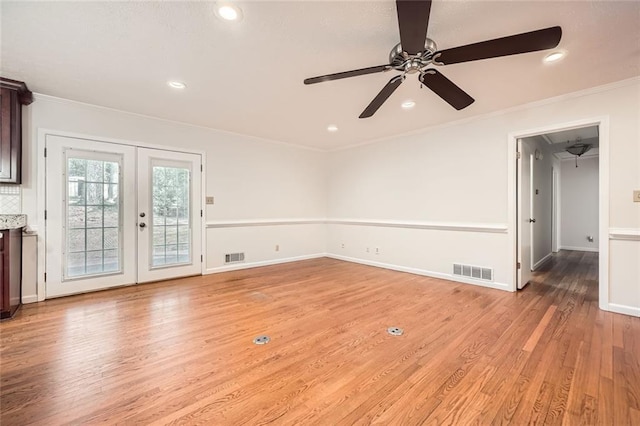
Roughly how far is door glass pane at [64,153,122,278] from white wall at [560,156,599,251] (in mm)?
10357

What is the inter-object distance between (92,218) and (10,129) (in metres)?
1.28

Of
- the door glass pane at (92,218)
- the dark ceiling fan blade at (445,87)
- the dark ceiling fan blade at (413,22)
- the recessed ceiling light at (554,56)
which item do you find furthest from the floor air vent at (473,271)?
the door glass pane at (92,218)

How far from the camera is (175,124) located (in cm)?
433

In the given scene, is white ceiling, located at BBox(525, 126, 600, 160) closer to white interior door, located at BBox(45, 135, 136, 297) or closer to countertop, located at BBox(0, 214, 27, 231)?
white interior door, located at BBox(45, 135, 136, 297)

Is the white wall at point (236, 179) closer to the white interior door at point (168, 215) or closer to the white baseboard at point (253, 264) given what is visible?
the white baseboard at point (253, 264)

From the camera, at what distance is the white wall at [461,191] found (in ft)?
9.59

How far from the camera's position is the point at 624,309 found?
2.90 m

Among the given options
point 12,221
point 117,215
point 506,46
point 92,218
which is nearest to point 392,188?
point 506,46

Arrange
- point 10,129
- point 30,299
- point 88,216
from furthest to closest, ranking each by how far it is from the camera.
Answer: point 88,216, point 30,299, point 10,129

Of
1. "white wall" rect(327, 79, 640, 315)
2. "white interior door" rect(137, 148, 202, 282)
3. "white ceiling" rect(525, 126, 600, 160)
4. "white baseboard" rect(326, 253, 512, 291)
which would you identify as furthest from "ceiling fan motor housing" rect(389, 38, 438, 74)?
"white interior door" rect(137, 148, 202, 282)

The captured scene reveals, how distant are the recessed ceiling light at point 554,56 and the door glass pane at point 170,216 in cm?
482

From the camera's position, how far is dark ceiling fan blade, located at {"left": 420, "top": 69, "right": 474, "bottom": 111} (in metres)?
2.18

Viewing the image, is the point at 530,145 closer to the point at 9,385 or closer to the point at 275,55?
the point at 275,55

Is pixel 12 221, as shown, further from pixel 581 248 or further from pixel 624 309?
pixel 581 248
